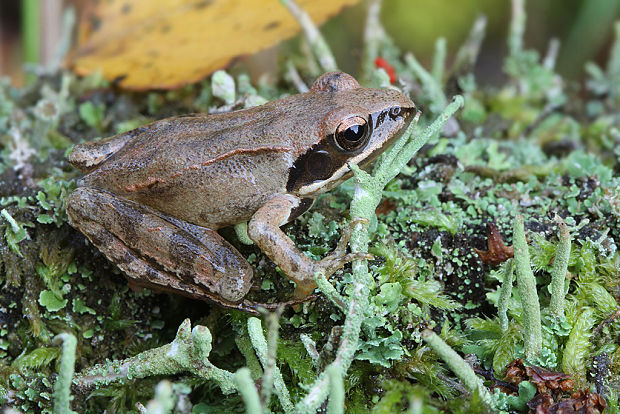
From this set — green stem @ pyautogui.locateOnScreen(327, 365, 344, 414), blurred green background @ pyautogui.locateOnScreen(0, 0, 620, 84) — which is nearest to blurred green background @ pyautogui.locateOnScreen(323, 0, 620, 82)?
blurred green background @ pyautogui.locateOnScreen(0, 0, 620, 84)

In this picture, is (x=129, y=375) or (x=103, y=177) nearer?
(x=129, y=375)

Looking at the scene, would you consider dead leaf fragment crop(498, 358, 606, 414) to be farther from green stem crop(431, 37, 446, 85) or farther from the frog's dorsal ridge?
green stem crop(431, 37, 446, 85)

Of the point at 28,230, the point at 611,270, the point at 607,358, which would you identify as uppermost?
the point at 611,270

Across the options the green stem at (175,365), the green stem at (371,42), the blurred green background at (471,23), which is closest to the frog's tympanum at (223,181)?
the green stem at (175,365)

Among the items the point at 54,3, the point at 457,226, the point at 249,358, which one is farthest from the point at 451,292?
the point at 54,3

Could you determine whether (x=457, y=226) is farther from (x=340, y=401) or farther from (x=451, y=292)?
(x=340, y=401)

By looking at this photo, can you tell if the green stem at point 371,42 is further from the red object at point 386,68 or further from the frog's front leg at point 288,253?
the frog's front leg at point 288,253

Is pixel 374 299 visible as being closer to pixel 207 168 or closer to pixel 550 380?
pixel 550 380

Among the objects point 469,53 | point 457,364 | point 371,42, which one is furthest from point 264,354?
point 469,53
